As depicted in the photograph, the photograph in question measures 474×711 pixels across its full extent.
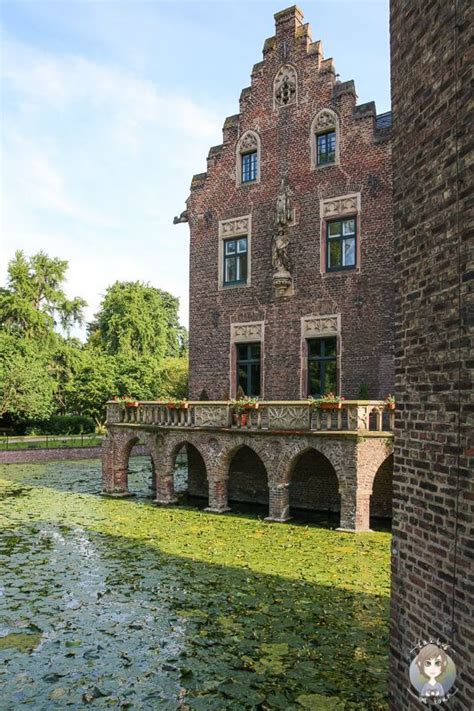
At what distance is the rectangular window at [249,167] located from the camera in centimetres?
1902

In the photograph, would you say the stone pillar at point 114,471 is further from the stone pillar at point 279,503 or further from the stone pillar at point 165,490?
the stone pillar at point 279,503

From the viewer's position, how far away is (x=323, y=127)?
17.3 metres

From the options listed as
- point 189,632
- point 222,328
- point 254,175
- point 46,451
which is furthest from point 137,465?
point 189,632

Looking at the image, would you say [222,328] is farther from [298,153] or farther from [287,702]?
[287,702]

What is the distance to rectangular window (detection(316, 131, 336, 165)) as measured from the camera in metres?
17.2

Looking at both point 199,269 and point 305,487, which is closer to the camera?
point 305,487

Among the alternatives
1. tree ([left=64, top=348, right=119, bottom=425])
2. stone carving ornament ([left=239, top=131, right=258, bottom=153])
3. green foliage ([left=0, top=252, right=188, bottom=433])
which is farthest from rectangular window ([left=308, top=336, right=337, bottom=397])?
tree ([left=64, top=348, right=119, bottom=425])

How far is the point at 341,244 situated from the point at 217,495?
8.14m

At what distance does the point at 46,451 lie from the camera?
103 feet

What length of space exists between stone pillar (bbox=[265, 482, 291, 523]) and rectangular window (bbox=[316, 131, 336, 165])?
373 inches

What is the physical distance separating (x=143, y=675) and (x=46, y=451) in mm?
26462

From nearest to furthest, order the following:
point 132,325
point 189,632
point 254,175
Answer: point 189,632 → point 254,175 → point 132,325

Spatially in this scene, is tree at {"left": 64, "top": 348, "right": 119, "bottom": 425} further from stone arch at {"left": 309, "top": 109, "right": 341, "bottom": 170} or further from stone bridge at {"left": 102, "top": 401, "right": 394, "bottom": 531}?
stone arch at {"left": 309, "top": 109, "right": 341, "bottom": 170}

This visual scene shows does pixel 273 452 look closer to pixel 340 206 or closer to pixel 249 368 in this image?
pixel 249 368
